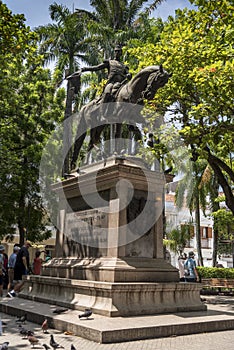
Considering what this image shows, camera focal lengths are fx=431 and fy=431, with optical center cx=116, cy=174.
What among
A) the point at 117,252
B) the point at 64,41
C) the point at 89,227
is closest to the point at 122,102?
the point at 89,227

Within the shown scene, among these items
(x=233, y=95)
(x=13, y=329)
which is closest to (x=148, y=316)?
(x=13, y=329)

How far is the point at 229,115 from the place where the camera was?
556 inches

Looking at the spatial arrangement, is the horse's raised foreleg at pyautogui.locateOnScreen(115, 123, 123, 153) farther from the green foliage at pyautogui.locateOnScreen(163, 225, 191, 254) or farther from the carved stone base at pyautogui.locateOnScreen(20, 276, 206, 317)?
the green foliage at pyautogui.locateOnScreen(163, 225, 191, 254)

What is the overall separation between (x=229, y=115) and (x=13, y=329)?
9.57 metres

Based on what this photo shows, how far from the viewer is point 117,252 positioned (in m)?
9.61

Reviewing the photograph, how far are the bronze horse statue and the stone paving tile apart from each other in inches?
214

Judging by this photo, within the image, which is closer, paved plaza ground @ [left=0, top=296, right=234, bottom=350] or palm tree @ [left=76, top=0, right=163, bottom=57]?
paved plaza ground @ [left=0, top=296, right=234, bottom=350]

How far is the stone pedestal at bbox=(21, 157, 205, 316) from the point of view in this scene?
8.98 m

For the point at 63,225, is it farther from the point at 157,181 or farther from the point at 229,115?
the point at 229,115

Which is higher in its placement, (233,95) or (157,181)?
(233,95)

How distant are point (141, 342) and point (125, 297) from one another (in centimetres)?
169

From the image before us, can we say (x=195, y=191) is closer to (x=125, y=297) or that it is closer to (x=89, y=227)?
(x=89, y=227)

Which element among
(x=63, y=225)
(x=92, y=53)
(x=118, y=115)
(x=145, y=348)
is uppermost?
(x=92, y=53)

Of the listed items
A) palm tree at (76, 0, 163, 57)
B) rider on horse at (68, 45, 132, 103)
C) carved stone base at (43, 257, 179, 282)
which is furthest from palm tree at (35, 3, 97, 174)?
carved stone base at (43, 257, 179, 282)
